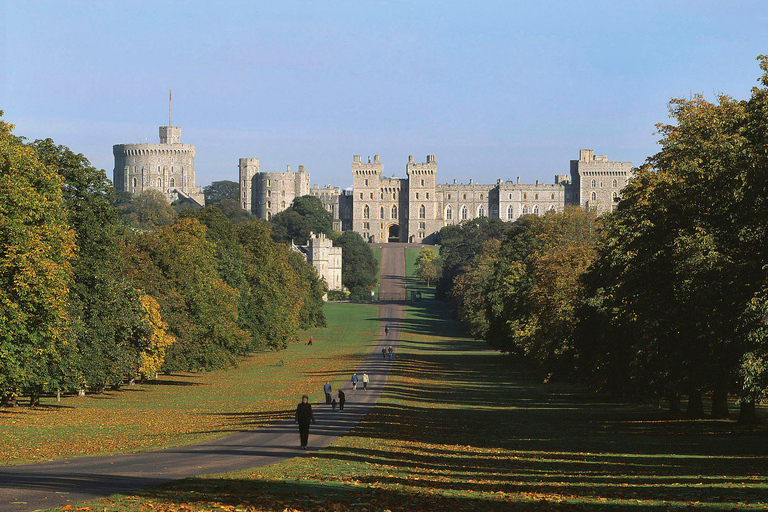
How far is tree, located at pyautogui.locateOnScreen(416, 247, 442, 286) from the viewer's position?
155125 mm

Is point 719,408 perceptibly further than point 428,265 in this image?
No

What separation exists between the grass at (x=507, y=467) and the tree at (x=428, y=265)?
116 m

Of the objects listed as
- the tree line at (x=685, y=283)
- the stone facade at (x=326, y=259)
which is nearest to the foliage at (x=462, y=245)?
the stone facade at (x=326, y=259)

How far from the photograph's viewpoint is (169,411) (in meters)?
34.0

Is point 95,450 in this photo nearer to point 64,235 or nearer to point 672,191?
point 64,235

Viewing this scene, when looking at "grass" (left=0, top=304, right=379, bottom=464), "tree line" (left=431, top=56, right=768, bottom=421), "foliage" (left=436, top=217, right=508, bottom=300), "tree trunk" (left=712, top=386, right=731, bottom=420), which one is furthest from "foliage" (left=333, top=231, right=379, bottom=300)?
"tree trunk" (left=712, top=386, right=731, bottom=420)

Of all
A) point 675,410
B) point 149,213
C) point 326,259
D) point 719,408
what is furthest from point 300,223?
point 719,408

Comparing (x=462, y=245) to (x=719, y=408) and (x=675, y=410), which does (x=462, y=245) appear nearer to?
(x=675, y=410)

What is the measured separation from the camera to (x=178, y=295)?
4853 centimetres

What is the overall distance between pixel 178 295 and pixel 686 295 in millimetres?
30592

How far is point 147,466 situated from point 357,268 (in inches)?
5468

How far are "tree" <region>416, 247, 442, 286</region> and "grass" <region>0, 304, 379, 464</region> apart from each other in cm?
8303

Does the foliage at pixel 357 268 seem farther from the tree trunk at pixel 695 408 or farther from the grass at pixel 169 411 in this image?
the tree trunk at pixel 695 408

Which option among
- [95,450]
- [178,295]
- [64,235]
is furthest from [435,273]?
[95,450]
